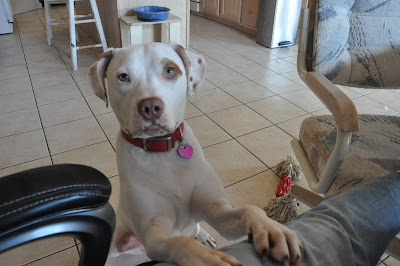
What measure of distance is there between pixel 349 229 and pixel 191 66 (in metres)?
0.66

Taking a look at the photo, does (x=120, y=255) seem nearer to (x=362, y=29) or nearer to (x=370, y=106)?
(x=362, y=29)

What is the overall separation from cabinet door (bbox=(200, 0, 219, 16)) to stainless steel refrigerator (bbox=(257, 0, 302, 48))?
1.29m

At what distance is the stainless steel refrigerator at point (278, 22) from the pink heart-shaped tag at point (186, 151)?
10.4ft

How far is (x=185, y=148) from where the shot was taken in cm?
96

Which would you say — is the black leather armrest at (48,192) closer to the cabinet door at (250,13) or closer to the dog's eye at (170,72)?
the dog's eye at (170,72)

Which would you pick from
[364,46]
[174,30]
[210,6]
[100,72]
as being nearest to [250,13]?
[210,6]

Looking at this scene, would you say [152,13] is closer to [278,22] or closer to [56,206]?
[278,22]

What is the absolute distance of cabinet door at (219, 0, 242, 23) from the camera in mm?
4520

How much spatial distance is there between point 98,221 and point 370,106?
2.58m

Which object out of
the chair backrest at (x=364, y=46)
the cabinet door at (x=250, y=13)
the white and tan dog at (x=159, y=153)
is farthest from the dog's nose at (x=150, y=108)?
the cabinet door at (x=250, y=13)

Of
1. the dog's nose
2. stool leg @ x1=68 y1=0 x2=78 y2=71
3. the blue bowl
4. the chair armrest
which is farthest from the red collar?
stool leg @ x1=68 y1=0 x2=78 y2=71

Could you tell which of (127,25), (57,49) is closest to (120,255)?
(127,25)

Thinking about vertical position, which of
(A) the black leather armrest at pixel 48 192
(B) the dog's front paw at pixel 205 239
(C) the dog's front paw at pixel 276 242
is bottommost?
(B) the dog's front paw at pixel 205 239

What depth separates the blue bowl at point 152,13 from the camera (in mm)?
2711
